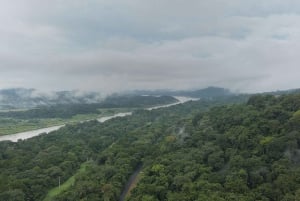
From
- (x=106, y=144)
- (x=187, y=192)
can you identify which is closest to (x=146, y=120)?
(x=106, y=144)

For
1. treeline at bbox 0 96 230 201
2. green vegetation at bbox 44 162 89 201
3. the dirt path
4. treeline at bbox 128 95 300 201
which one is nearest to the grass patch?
treeline at bbox 0 96 230 201

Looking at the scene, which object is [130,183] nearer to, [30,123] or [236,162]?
[236,162]

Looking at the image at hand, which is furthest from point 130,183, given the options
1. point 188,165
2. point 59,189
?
point 59,189

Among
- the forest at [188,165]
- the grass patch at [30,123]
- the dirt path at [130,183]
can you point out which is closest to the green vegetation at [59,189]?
the forest at [188,165]

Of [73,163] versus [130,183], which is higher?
[73,163]

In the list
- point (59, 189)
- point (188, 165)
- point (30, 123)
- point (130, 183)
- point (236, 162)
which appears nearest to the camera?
point (236, 162)

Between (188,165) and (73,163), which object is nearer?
(188,165)

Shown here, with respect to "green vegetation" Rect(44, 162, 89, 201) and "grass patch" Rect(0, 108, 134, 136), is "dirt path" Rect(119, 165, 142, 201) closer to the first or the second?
"green vegetation" Rect(44, 162, 89, 201)

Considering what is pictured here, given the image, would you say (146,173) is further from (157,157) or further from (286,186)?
(286,186)
